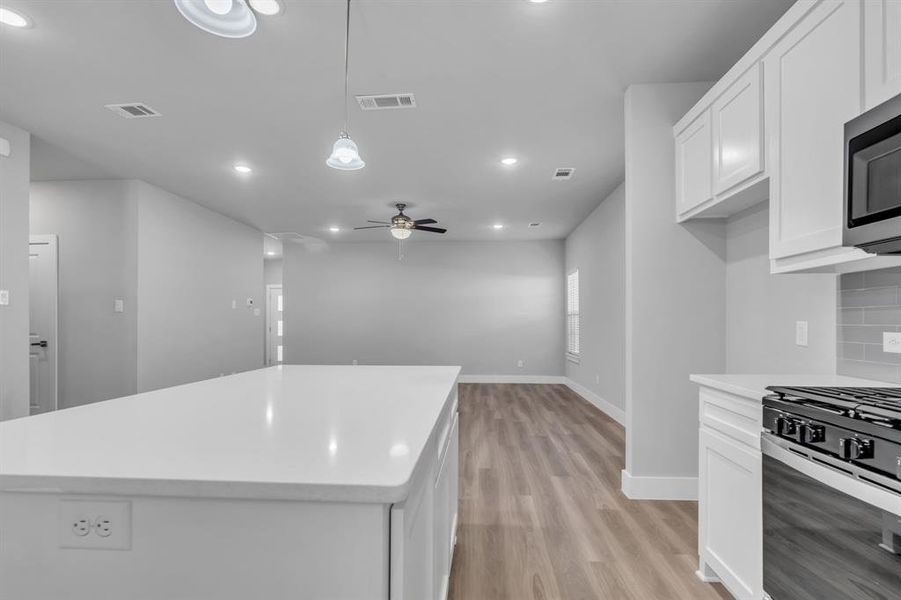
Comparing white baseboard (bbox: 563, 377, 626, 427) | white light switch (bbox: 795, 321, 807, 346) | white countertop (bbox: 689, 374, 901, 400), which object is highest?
white light switch (bbox: 795, 321, 807, 346)

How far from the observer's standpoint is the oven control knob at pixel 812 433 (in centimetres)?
125

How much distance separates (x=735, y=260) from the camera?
274cm

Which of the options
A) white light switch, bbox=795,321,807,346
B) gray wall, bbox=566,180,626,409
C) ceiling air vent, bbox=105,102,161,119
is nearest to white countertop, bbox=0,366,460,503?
white light switch, bbox=795,321,807,346

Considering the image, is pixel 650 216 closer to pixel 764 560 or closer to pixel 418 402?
pixel 764 560

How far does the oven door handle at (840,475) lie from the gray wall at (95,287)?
5746 mm

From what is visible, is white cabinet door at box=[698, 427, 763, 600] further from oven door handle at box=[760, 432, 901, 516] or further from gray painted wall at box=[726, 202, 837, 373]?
gray painted wall at box=[726, 202, 837, 373]

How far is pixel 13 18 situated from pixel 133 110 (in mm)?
1028

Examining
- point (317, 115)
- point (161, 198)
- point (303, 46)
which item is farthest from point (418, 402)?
point (161, 198)

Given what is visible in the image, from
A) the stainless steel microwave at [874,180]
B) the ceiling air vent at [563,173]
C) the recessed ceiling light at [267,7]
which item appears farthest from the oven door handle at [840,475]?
the ceiling air vent at [563,173]

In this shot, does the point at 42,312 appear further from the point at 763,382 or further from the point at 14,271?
the point at 763,382

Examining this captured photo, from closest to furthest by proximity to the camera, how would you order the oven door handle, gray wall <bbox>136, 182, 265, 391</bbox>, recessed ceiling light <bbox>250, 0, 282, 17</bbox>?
the oven door handle → recessed ceiling light <bbox>250, 0, 282, 17</bbox> → gray wall <bbox>136, 182, 265, 391</bbox>

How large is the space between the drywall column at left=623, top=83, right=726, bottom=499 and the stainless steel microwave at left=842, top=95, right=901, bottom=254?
1.39m

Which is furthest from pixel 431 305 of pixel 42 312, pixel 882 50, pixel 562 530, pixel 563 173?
pixel 882 50

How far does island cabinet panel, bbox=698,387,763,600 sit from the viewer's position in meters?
1.61
